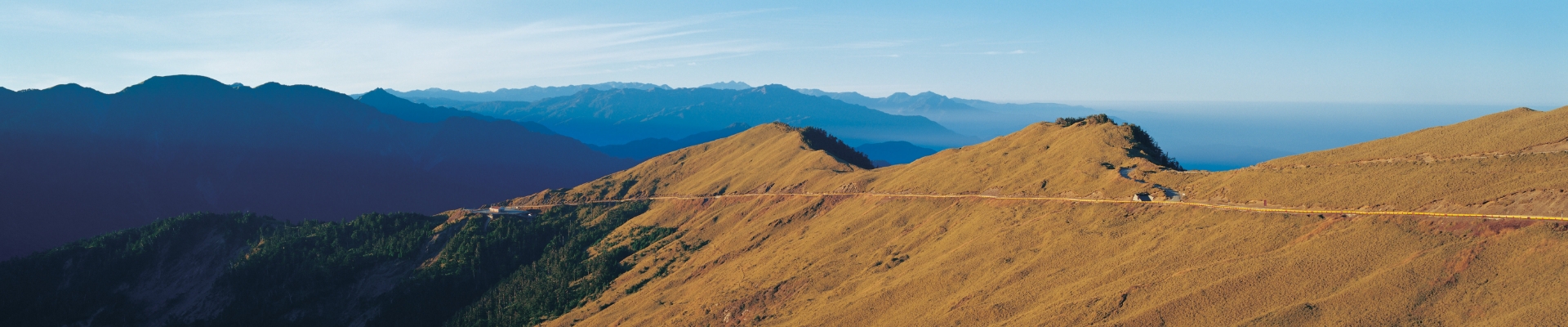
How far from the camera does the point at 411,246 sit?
2623 inches

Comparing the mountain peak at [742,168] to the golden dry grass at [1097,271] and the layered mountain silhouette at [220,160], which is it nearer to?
the golden dry grass at [1097,271]

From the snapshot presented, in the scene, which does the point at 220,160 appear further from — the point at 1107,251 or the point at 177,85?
the point at 1107,251

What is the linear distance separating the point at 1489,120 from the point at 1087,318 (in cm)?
2087

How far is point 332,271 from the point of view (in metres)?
63.8

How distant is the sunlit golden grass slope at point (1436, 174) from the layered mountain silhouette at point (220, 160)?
144185 mm

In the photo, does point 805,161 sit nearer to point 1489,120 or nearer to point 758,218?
point 758,218

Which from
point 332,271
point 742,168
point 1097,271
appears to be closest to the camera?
point 1097,271

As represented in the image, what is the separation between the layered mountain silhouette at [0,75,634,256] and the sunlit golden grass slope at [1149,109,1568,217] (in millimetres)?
144185

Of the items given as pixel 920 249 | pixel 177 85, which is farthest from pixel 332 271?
pixel 177 85

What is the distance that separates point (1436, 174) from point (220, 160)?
179 meters

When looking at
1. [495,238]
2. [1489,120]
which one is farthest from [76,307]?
[1489,120]

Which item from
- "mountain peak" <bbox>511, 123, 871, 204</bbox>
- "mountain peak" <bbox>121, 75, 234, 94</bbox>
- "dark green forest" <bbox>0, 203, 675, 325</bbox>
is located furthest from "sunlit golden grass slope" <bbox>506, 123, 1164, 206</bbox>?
"mountain peak" <bbox>121, 75, 234, 94</bbox>

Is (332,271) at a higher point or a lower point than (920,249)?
lower

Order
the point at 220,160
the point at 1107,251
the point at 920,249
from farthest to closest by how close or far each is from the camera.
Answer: the point at 220,160
the point at 920,249
the point at 1107,251
